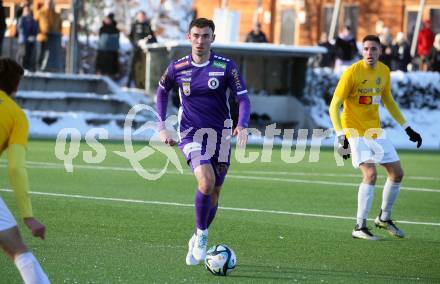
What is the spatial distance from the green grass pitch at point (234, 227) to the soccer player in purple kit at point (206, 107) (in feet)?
2.85

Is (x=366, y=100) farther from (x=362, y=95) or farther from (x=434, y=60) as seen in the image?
(x=434, y=60)

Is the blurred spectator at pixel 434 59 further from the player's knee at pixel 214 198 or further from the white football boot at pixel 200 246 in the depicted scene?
the white football boot at pixel 200 246

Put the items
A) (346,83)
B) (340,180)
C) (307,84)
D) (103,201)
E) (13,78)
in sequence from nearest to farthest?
(13,78) < (346,83) < (103,201) < (340,180) < (307,84)

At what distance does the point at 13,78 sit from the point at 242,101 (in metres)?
3.81

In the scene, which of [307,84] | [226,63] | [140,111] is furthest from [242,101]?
[307,84]

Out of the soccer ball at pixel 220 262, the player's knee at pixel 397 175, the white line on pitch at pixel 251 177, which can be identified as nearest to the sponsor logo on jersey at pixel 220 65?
the soccer ball at pixel 220 262

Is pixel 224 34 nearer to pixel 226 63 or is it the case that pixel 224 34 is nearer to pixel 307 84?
pixel 307 84

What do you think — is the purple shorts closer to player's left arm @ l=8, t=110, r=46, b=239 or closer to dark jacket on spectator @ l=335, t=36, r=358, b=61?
player's left arm @ l=8, t=110, r=46, b=239

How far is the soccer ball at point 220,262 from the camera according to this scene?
381 inches

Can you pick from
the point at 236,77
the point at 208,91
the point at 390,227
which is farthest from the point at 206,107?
the point at 390,227

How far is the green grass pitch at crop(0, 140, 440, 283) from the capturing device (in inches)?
385

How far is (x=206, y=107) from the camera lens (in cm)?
1082

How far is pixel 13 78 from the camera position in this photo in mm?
7312

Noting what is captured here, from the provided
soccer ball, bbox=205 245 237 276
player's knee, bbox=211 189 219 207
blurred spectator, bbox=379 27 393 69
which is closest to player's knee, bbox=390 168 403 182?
player's knee, bbox=211 189 219 207
